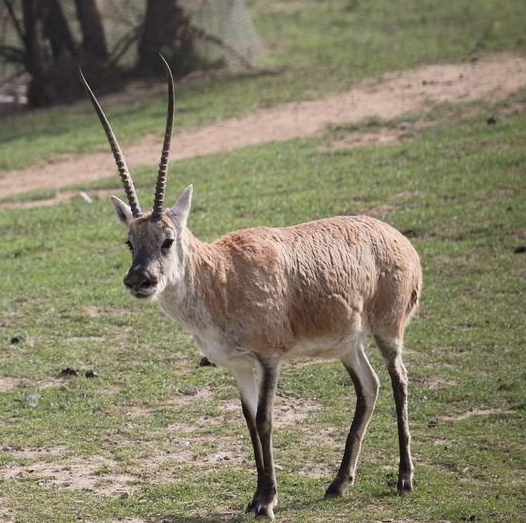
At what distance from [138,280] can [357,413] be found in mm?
2139

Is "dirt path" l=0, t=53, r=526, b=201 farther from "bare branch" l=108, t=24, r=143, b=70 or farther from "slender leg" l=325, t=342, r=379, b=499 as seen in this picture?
"slender leg" l=325, t=342, r=379, b=499

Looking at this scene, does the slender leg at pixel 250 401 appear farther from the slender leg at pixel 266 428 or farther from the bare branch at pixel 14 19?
the bare branch at pixel 14 19

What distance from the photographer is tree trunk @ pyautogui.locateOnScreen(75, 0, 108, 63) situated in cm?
2361

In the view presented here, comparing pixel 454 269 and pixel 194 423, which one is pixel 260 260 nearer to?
pixel 194 423

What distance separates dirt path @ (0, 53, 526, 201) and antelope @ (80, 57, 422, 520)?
10171 millimetres

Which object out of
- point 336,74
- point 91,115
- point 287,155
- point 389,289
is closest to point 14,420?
point 389,289

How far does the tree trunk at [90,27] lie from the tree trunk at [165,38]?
850mm

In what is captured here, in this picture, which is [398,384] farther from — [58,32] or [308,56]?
[308,56]

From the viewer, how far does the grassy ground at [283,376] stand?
880 cm

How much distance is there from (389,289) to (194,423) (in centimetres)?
222

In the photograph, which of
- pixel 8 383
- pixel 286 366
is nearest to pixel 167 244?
pixel 286 366

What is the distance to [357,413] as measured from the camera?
358 inches

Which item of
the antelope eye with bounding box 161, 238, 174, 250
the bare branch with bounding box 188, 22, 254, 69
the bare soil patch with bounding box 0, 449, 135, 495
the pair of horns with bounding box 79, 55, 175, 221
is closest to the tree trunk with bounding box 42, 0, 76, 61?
the bare branch with bounding box 188, 22, 254, 69

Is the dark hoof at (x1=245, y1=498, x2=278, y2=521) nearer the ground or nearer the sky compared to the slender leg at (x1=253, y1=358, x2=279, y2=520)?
nearer the ground
